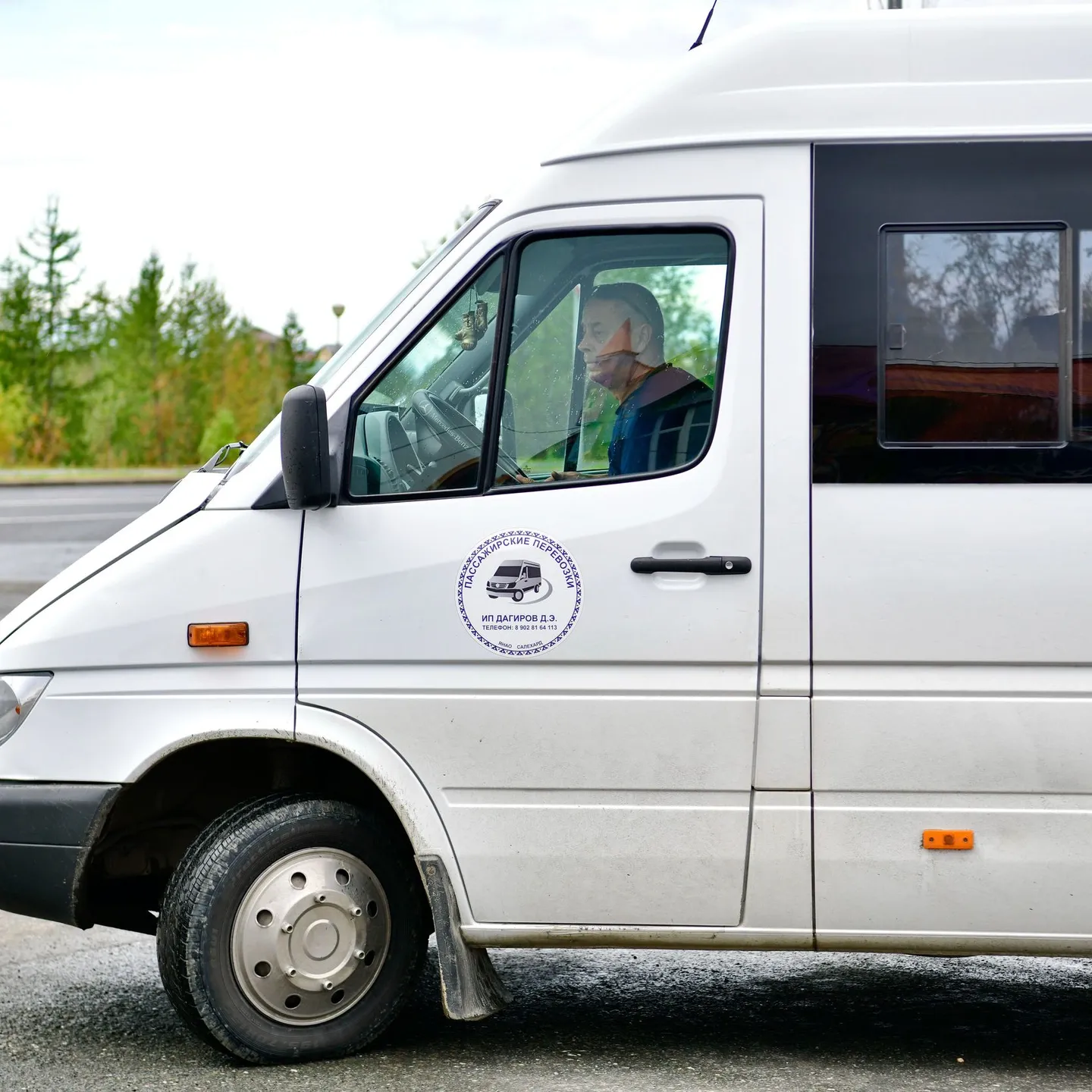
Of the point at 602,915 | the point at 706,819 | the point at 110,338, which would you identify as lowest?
the point at 602,915

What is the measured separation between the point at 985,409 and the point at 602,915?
1.67 metres

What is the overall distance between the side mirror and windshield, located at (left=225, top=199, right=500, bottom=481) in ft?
0.66

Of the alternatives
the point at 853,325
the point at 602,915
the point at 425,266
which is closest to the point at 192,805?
the point at 602,915

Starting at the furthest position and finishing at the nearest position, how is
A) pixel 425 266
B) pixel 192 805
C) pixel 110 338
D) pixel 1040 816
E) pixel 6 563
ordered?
pixel 110 338 → pixel 6 563 → pixel 192 805 → pixel 425 266 → pixel 1040 816

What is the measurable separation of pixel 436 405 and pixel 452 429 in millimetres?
79

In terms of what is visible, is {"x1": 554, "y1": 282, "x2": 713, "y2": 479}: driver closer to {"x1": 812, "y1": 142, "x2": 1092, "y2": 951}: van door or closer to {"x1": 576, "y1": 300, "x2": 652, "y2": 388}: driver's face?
{"x1": 576, "y1": 300, "x2": 652, "y2": 388}: driver's face

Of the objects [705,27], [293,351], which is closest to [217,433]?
[293,351]

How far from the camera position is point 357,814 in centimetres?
433

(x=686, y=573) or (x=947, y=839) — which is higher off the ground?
(x=686, y=573)

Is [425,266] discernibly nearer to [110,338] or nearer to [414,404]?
[414,404]

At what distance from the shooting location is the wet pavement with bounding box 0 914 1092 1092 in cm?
429

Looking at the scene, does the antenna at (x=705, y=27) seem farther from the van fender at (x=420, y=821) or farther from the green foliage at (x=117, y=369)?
the green foliage at (x=117, y=369)

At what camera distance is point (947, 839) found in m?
4.03

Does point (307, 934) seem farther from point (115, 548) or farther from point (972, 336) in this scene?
point (972, 336)
